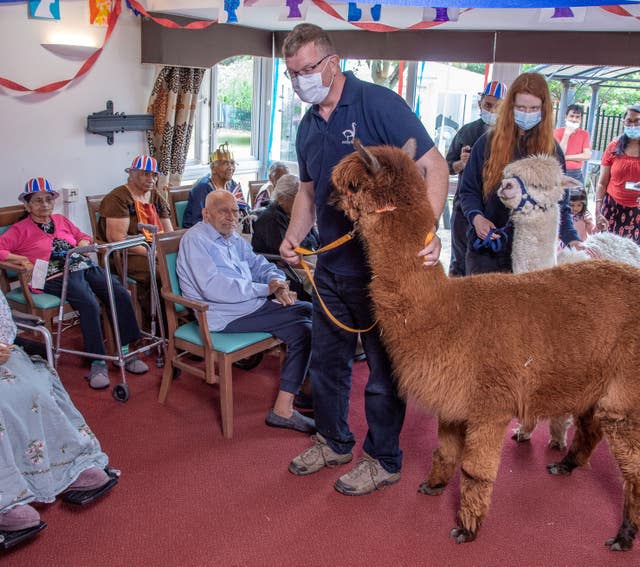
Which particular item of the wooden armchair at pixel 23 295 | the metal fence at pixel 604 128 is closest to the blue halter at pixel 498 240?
the wooden armchair at pixel 23 295

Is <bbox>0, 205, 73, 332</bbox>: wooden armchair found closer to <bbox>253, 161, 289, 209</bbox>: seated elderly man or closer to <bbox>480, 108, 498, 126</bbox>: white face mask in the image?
<bbox>253, 161, 289, 209</bbox>: seated elderly man

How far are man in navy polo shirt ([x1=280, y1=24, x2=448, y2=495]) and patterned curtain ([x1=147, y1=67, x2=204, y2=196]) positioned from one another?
11.4 feet

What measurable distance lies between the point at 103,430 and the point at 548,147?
2.79m

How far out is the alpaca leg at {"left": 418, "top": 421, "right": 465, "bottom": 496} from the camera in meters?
2.89

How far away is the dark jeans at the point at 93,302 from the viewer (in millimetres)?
4102

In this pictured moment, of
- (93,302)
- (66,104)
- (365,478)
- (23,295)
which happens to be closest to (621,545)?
(365,478)

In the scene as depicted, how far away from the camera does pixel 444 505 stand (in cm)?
297

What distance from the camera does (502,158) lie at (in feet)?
10.4

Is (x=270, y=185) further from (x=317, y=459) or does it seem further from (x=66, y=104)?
(x=317, y=459)

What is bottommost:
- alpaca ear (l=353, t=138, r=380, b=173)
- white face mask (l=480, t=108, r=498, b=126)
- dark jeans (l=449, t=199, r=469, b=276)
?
dark jeans (l=449, t=199, r=469, b=276)

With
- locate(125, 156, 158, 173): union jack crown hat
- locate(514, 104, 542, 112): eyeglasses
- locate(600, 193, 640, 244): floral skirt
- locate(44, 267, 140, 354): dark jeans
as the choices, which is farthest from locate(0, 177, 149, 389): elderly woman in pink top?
locate(600, 193, 640, 244): floral skirt

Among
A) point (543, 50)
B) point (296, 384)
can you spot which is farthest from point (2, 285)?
point (543, 50)

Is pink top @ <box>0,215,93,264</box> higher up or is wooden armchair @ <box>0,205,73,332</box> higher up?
pink top @ <box>0,215,93,264</box>

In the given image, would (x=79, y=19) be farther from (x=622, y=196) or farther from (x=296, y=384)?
(x=622, y=196)
